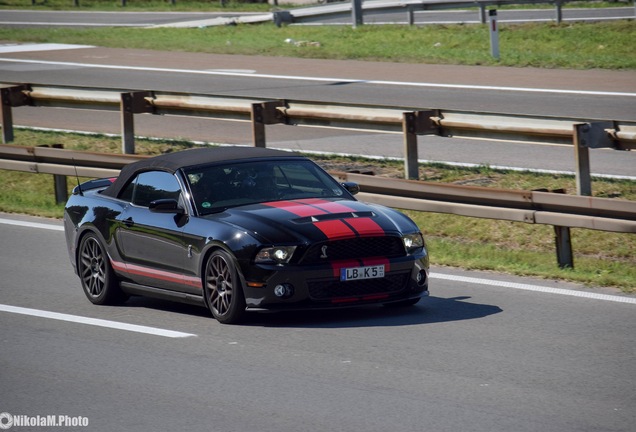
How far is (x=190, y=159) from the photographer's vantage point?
1061 centimetres

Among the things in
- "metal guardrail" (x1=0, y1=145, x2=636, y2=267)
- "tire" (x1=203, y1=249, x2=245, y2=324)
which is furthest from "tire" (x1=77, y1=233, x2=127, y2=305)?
"metal guardrail" (x1=0, y1=145, x2=636, y2=267)

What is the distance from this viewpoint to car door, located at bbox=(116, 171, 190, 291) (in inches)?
396

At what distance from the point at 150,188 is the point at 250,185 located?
102 cm

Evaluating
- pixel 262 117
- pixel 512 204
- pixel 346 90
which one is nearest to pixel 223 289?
pixel 512 204

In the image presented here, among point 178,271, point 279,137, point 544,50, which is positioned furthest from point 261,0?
point 178,271

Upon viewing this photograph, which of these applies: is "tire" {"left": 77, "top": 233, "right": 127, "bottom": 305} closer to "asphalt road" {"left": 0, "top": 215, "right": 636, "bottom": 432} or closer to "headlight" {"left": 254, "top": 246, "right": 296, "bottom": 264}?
"asphalt road" {"left": 0, "top": 215, "right": 636, "bottom": 432}

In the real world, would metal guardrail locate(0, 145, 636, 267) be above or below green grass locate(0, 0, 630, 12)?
below

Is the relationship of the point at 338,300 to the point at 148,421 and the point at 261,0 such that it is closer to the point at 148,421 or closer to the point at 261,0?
the point at 148,421

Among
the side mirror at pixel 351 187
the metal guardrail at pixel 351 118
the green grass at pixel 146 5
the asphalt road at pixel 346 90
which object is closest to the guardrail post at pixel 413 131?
the metal guardrail at pixel 351 118

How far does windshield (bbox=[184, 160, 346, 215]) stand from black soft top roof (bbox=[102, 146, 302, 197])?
107mm

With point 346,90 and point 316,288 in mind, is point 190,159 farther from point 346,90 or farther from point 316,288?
point 346,90

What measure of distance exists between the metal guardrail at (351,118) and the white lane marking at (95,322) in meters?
5.17

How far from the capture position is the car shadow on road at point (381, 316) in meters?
9.53

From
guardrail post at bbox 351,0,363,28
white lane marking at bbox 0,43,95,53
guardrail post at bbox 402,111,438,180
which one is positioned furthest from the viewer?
white lane marking at bbox 0,43,95,53
